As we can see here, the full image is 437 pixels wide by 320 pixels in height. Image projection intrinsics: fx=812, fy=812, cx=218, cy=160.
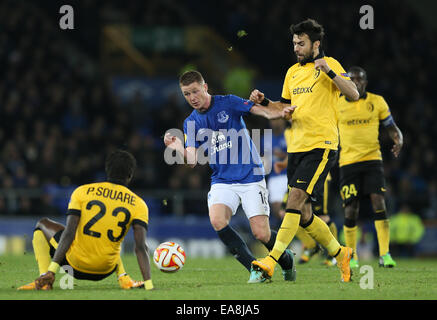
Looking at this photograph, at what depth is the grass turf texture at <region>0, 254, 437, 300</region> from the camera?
21.7 feet

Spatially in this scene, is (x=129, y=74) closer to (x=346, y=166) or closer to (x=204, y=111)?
(x=346, y=166)

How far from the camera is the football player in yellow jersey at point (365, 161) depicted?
1080 cm

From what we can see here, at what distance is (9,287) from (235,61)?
1819 cm

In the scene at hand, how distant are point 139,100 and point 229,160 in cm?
1272

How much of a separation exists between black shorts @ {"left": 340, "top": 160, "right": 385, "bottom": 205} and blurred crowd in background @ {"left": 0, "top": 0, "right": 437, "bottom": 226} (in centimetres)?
654

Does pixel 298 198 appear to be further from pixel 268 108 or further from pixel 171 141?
pixel 171 141

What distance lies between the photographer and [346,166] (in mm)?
11023

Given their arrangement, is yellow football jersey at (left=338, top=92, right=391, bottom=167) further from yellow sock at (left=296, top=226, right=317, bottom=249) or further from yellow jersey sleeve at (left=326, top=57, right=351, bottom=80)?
yellow jersey sleeve at (left=326, top=57, right=351, bottom=80)

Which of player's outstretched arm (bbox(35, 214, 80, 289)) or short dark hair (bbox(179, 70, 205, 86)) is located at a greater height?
short dark hair (bbox(179, 70, 205, 86))

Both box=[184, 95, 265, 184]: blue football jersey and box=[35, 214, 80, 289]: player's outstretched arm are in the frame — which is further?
box=[184, 95, 265, 184]: blue football jersey

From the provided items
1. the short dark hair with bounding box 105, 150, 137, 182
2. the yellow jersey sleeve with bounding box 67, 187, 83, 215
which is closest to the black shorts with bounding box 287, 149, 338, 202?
the short dark hair with bounding box 105, 150, 137, 182

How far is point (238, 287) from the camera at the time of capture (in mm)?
7539

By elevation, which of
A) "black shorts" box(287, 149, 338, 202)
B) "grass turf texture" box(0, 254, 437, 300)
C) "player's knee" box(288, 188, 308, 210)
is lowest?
"grass turf texture" box(0, 254, 437, 300)
